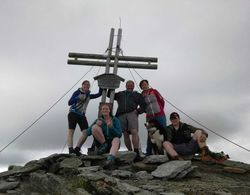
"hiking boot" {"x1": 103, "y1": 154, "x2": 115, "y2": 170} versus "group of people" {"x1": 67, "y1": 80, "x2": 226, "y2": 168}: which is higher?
Result: "group of people" {"x1": 67, "y1": 80, "x2": 226, "y2": 168}

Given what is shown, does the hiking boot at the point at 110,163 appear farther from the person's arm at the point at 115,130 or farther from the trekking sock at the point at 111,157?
the person's arm at the point at 115,130

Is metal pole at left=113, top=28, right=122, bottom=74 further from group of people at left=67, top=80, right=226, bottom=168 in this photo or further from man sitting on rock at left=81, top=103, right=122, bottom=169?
man sitting on rock at left=81, top=103, right=122, bottom=169

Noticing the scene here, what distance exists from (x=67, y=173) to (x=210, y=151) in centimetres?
378

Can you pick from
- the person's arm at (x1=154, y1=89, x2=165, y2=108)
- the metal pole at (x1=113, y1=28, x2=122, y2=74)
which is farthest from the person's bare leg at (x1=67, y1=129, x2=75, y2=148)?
the metal pole at (x1=113, y1=28, x2=122, y2=74)

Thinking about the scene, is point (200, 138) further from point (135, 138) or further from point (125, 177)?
point (125, 177)

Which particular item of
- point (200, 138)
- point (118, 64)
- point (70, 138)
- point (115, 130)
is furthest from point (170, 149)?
point (118, 64)

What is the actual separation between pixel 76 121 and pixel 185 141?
3162 millimetres

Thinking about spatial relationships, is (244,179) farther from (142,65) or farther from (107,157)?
(142,65)

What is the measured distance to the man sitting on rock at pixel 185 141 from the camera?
340 inches

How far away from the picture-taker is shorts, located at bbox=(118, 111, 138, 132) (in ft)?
31.3

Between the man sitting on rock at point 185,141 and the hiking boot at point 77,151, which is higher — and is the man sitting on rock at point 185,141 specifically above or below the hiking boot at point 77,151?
above

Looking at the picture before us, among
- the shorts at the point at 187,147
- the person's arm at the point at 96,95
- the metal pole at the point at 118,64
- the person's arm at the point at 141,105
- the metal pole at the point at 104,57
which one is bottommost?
the shorts at the point at 187,147

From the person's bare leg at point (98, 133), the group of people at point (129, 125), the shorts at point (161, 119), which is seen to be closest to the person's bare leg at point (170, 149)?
the group of people at point (129, 125)

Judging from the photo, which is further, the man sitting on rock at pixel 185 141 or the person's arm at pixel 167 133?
the person's arm at pixel 167 133
